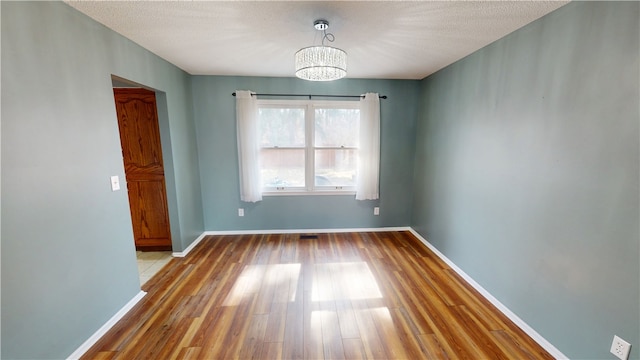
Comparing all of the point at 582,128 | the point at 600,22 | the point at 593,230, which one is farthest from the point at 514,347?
the point at 600,22

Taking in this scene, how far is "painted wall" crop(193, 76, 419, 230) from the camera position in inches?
135

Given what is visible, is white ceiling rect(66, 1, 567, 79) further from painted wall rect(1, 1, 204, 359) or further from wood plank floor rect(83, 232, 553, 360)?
wood plank floor rect(83, 232, 553, 360)

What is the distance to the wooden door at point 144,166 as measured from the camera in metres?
2.87

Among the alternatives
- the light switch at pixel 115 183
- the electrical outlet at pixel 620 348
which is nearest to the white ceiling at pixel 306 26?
the light switch at pixel 115 183

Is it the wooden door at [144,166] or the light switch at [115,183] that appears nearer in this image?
the light switch at [115,183]

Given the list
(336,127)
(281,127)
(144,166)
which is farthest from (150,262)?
(336,127)

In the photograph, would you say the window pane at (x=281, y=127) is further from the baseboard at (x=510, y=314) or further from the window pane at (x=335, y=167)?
the baseboard at (x=510, y=314)

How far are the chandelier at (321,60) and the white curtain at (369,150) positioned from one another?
1.68 meters

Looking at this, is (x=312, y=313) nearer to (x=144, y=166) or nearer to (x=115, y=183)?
(x=115, y=183)

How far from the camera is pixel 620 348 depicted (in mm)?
1356

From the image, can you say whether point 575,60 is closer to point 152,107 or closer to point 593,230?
point 593,230

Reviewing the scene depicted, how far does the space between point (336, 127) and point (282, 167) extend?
39.4 inches

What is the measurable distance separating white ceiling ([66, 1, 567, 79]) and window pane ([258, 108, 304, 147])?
884 mm

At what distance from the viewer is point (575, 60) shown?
155cm
